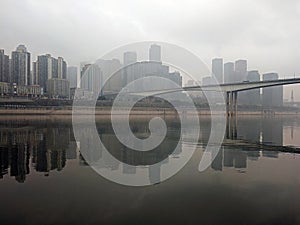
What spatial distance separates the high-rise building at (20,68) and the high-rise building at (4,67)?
1178 mm

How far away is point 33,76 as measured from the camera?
3118 inches

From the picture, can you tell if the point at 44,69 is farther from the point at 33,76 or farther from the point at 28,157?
the point at 28,157

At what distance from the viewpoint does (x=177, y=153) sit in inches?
553

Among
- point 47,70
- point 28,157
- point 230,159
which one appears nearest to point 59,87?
point 47,70

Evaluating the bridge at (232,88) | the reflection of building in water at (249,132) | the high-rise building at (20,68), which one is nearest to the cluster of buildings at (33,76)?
the high-rise building at (20,68)

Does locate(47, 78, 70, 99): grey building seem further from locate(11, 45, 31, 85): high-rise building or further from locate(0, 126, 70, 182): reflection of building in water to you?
locate(0, 126, 70, 182): reflection of building in water

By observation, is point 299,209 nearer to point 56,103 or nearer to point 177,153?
point 177,153

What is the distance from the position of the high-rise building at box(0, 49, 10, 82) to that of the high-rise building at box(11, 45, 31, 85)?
118 cm

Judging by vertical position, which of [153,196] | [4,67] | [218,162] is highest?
[4,67]

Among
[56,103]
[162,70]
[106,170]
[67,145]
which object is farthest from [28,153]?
[56,103]

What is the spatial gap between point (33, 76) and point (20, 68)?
4.30 metres

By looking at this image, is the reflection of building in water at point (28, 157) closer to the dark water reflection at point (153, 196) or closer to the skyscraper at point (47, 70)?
the dark water reflection at point (153, 196)

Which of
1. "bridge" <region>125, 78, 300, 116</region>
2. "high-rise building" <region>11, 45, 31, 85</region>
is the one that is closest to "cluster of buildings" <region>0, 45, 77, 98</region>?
"high-rise building" <region>11, 45, 31, 85</region>

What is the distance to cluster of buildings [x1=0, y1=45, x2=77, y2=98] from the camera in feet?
234
